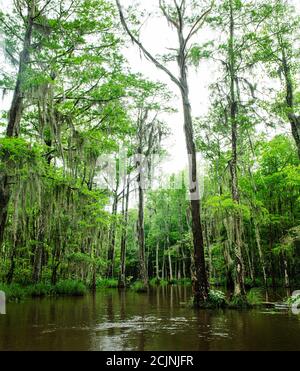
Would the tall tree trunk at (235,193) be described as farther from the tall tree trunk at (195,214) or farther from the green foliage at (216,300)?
the tall tree trunk at (195,214)

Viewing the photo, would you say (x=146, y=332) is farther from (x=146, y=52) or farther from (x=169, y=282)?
(x=169, y=282)

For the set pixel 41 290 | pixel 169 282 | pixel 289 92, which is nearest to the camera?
pixel 41 290

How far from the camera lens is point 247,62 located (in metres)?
15.0

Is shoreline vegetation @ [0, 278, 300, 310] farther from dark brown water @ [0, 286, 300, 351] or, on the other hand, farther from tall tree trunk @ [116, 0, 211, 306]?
dark brown water @ [0, 286, 300, 351]

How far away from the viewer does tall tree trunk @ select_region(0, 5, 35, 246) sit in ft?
36.5

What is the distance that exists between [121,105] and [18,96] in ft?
16.8

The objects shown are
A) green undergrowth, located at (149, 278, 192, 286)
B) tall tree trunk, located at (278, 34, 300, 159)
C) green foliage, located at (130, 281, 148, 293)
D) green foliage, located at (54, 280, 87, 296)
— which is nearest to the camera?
tall tree trunk, located at (278, 34, 300, 159)

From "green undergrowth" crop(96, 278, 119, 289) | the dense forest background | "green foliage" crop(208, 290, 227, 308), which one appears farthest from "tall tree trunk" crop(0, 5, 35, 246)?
"green undergrowth" crop(96, 278, 119, 289)

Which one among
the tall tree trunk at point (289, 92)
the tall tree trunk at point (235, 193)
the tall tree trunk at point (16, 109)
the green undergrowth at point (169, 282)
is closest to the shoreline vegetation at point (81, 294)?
the tall tree trunk at point (235, 193)

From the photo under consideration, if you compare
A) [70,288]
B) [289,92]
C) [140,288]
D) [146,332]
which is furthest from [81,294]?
[289,92]

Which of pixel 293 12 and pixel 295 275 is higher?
pixel 293 12

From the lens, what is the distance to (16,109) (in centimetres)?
1196

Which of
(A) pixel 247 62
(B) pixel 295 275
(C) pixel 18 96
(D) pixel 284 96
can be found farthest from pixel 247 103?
(B) pixel 295 275

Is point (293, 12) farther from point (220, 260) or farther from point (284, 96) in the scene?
point (220, 260)
